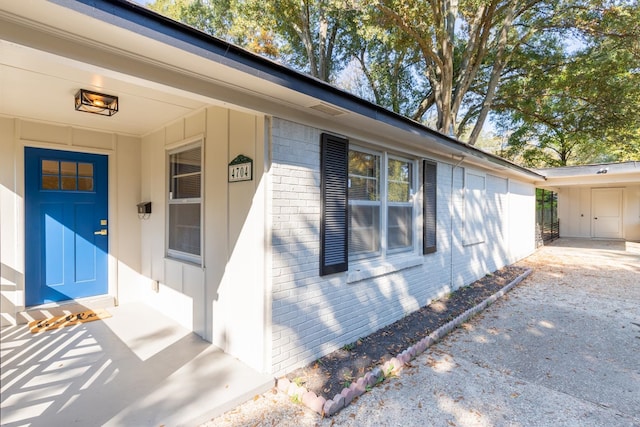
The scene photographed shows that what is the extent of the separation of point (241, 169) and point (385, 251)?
2277mm

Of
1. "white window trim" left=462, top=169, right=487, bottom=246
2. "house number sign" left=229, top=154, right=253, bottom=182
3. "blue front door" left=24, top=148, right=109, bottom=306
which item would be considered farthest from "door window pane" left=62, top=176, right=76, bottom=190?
"white window trim" left=462, top=169, right=487, bottom=246

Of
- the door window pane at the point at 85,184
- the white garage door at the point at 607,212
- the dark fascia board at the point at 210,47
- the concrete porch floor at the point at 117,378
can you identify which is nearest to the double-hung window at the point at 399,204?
the dark fascia board at the point at 210,47

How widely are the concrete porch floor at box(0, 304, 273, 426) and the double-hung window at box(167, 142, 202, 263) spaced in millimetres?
975

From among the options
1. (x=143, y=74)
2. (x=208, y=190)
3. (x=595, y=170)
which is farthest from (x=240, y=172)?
(x=595, y=170)

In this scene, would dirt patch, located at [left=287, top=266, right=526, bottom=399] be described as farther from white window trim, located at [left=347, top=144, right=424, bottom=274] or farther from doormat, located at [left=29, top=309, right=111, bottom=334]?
doormat, located at [left=29, top=309, right=111, bottom=334]

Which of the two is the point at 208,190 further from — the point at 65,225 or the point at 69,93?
the point at 65,225

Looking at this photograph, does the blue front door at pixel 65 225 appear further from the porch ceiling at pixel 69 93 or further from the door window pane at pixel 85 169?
the porch ceiling at pixel 69 93

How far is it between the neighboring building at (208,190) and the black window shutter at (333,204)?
2 cm

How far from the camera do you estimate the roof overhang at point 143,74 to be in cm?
156

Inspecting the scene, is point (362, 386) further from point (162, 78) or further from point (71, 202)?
point (71, 202)

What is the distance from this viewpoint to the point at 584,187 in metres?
14.7

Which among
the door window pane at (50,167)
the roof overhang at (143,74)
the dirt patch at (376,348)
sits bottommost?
the dirt patch at (376,348)

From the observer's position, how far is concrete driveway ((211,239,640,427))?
7.93 feet

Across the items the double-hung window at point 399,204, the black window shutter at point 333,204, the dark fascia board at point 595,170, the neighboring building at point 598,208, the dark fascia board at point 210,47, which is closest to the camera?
the dark fascia board at point 210,47
